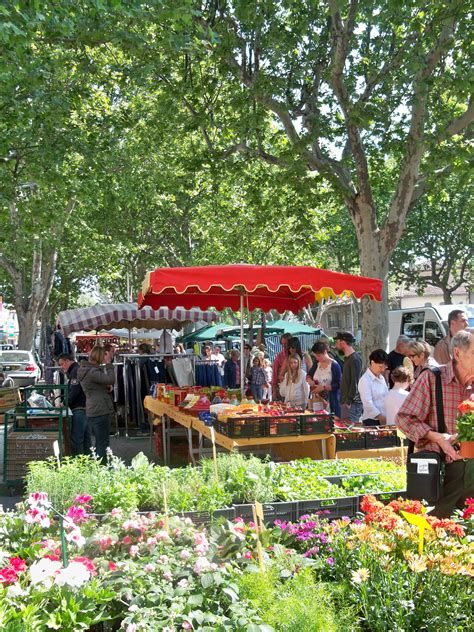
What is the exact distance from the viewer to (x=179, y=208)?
3666cm

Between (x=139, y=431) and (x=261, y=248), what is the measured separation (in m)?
16.6

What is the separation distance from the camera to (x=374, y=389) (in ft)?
26.2

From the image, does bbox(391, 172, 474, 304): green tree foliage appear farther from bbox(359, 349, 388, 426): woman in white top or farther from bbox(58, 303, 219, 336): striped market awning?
bbox(359, 349, 388, 426): woman in white top

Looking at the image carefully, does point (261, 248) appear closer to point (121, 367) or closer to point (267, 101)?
point (121, 367)

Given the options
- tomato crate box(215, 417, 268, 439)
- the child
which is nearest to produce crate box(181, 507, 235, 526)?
tomato crate box(215, 417, 268, 439)

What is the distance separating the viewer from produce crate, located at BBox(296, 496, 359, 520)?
189 inches

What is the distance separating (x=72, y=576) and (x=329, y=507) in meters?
2.25

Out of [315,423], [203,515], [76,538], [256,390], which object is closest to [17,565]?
[76,538]

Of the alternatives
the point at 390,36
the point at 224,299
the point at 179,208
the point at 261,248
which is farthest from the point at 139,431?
the point at 179,208

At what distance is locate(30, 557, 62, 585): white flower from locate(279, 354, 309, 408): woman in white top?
688 cm

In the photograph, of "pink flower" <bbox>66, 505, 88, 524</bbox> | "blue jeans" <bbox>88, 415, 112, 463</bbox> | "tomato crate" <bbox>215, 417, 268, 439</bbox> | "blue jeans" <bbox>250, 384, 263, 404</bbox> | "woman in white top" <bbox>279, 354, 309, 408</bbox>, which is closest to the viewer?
"pink flower" <bbox>66, 505, 88, 524</bbox>

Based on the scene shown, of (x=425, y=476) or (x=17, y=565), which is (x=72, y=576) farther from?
(x=425, y=476)

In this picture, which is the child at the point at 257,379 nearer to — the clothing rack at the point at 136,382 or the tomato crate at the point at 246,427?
the clothing rack at the point at 136,382

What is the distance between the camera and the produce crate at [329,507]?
4809 millimetres
